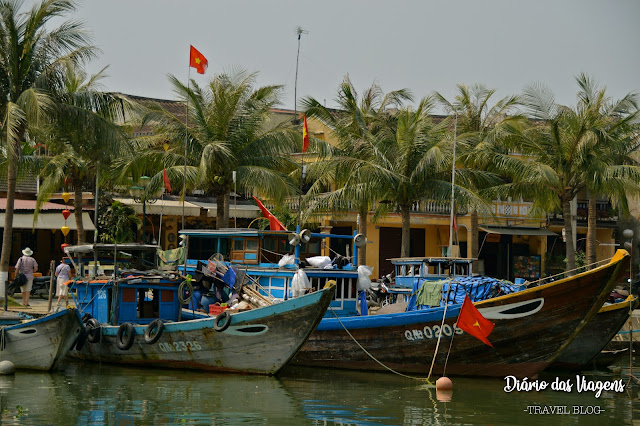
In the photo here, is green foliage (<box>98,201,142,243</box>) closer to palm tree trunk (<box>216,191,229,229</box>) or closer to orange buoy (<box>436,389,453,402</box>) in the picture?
palm tree trunk (<box>216,191,229,229</box>)

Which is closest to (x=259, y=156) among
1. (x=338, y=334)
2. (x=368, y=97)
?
(x=368, y=97)

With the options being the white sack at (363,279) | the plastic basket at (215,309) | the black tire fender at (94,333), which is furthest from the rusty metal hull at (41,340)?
the white sack at (363,279)

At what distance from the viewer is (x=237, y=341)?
682 inches

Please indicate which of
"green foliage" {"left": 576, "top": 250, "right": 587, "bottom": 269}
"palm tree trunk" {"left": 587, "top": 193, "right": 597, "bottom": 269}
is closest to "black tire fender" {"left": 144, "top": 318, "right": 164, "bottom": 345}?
"palm tree trunk" {"left": 587, "top": 193, "right": 597, "bottom": 269}

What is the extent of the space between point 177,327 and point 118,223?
51.0ft

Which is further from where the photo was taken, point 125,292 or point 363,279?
point 363,279

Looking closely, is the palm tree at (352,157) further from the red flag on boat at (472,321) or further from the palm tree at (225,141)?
the red flag on boat at (472,321)

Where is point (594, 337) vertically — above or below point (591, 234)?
below

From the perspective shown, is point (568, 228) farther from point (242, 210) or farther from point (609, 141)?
point (242, 210)

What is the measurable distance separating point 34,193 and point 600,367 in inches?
951

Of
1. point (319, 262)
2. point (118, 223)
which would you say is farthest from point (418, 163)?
point (118, 223)

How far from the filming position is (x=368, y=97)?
32.8 m

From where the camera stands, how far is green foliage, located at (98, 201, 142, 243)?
3266 cm

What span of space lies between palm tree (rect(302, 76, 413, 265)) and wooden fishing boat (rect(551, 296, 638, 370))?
394 inches
